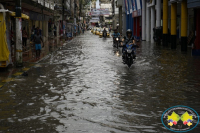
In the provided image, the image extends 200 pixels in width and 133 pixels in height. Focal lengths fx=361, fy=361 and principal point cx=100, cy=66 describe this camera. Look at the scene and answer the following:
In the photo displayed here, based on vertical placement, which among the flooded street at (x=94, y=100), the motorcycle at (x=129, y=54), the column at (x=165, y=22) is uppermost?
the column at (x=165, y=22)

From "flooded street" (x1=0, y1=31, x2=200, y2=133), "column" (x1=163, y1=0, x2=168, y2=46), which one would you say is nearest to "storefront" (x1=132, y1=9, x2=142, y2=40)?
"column" (x1=163, y1=0, x2=168, y2=46)

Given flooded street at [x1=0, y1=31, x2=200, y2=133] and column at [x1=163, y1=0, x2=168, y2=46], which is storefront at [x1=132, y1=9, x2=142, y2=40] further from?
flooded street at [x1=0, y1=31, x2=200, y2=133]

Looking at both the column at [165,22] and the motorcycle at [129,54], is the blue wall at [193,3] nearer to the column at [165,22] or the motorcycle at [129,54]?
the motorcycle at [129,54]

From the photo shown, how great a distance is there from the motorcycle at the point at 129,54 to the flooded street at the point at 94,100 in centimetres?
187

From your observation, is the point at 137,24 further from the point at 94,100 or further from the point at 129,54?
the point at 94,100

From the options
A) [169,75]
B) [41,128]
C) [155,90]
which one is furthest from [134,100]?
[169,75]

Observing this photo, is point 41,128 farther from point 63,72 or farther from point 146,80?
point 63,72

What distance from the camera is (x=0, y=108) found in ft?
26.5

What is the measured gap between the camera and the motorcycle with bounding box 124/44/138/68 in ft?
54.3

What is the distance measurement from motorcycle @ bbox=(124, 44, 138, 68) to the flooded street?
1873mm

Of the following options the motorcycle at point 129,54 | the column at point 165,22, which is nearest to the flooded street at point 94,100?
the motorcycle at point 129,54

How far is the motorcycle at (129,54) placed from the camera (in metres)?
16.6

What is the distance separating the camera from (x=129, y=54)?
1695 centimetres

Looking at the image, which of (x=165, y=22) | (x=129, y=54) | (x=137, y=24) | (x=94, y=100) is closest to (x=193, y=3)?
(x=129, y=54)
